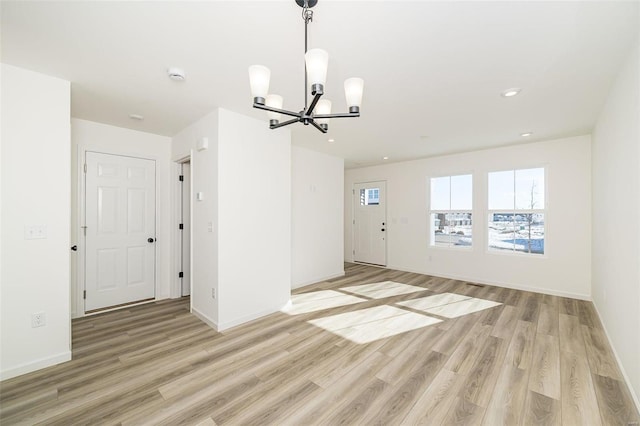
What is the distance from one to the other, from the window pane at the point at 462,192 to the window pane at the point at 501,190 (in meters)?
0.35

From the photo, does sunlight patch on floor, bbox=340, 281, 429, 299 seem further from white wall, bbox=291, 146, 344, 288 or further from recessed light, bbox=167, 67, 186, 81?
recessed light, bbox=167, 67, 186, 81

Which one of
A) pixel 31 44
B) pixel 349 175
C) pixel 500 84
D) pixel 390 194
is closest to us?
pixel 31 44

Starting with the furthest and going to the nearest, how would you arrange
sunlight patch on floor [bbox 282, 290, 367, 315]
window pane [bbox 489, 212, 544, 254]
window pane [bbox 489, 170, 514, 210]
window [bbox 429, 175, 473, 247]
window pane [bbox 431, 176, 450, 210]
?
window pane [bbox 431, 176, 450, 210]
window [bbox 429, 175, 473, 247]
window pane [bbox 489, 170, 514, 210]
window pane [bbox 489, 212, 544, 254]
sunlight patch on floor [bbox 282, 290, 367, 315]

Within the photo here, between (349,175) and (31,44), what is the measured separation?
6027mm

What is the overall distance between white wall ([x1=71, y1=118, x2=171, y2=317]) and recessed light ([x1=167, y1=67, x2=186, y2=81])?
2.07m

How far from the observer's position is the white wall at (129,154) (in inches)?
136

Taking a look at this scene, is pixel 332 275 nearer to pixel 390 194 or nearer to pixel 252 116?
pixel 390 194

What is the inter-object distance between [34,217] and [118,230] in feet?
5.06

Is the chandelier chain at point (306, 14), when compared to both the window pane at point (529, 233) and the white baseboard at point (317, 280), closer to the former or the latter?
the white baseboard at point (317, 280)

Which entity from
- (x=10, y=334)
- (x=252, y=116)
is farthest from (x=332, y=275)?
(x=10, y=334)

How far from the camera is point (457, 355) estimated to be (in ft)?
8.39

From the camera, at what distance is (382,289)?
470 cm

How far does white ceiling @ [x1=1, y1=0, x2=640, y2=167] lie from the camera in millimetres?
1614

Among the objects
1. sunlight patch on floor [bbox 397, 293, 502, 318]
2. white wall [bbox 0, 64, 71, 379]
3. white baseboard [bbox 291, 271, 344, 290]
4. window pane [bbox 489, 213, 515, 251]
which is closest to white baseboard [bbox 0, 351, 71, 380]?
white wall [bbox 0, 64, 71, 379]
